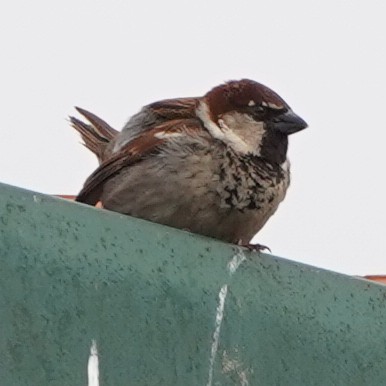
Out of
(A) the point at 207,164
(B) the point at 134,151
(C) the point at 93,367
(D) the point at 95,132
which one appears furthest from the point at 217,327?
(D) the point at 95,132

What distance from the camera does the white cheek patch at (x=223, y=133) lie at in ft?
9.95

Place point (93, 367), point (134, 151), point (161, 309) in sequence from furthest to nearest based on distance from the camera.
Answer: point (134, 151) → point (161, 309) → point (93, 367)

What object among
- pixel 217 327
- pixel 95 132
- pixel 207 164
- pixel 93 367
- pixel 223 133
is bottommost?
pixel 93 367

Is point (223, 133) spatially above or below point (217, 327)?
above

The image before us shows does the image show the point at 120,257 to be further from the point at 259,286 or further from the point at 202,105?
the point at 202,105

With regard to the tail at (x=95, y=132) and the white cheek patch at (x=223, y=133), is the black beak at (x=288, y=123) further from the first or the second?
the tail at (x=95, y=132)

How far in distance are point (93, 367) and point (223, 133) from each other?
53.6 inches

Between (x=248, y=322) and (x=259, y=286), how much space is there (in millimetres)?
93

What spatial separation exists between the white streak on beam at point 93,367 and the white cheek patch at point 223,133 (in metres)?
1.27

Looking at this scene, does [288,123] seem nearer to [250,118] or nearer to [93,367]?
[250,118]

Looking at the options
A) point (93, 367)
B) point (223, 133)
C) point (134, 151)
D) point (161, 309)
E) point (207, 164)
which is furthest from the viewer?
point (134, 151)

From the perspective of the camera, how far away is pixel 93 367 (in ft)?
5.89

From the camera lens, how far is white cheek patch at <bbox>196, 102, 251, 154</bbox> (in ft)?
9.95

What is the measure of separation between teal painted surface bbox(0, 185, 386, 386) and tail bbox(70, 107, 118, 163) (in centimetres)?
173
